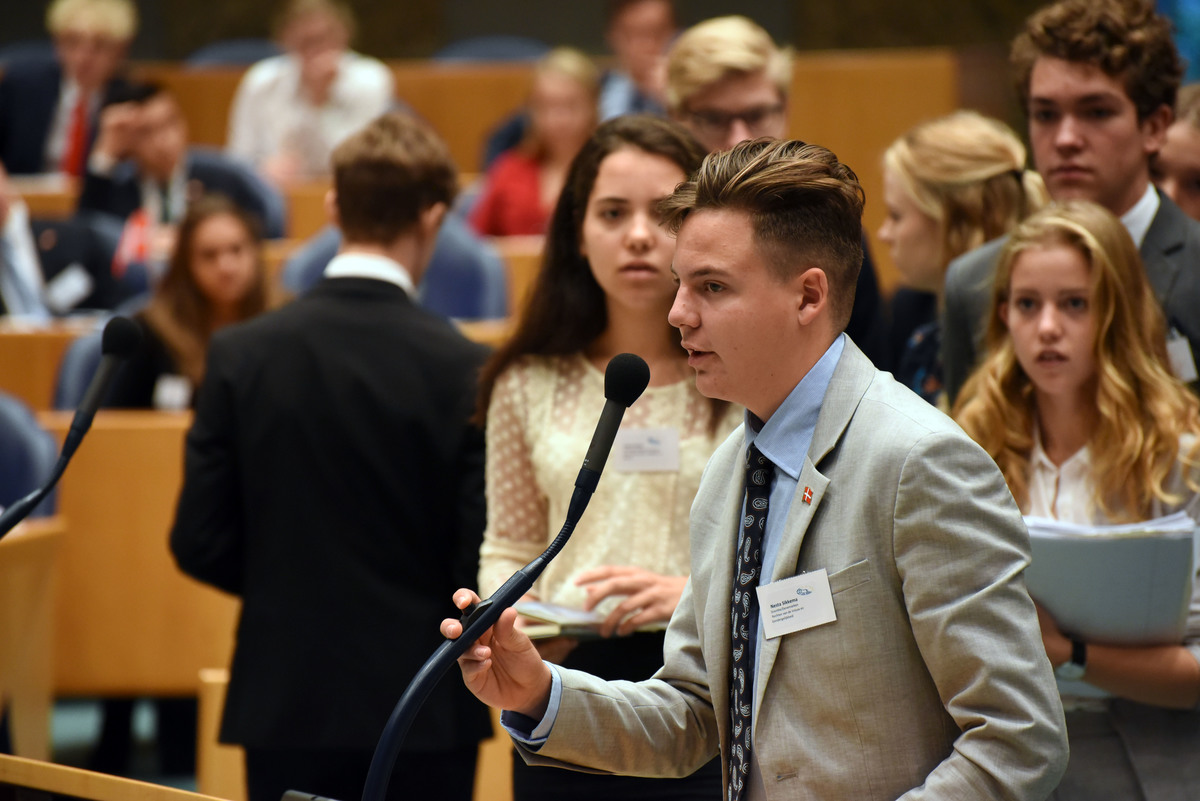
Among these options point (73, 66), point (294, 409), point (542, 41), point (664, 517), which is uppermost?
point (542, 41)

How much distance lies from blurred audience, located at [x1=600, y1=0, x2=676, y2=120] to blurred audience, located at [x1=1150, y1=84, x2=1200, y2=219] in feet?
12.9

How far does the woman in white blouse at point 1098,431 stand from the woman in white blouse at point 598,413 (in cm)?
46

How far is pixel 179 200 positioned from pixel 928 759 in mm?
5242

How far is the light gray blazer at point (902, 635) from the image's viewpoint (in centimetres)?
127

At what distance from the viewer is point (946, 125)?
270cm

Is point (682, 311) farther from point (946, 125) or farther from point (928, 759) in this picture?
point (946, 125)

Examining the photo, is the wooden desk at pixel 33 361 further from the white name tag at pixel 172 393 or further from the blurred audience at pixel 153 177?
the blurred audience at pixel 153 177

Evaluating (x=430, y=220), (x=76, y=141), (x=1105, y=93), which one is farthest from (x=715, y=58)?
(x=76, y=141)

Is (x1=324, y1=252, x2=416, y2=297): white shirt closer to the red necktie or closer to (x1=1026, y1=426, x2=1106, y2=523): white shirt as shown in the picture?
(x1=1026, y1=426, x2=1106, y2=523): white shirt

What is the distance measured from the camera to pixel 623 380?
1431 mm

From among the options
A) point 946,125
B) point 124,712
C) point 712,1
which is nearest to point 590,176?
point 946,125

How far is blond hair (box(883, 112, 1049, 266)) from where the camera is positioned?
2.60 metres

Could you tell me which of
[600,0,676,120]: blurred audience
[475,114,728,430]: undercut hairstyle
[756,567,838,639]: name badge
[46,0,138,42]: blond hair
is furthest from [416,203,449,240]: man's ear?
[46,0,138,42]: blond hair

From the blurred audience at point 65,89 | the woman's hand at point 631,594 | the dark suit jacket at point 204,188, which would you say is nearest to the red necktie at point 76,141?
the blurred audience at point 65,89
